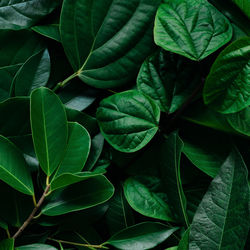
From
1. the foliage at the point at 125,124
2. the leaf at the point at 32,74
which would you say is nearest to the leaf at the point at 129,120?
the foliage at the point at 125,124

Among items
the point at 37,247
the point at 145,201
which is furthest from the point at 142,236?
the point at 37,247

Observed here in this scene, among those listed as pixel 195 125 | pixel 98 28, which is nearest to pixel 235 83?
pixel 195 125

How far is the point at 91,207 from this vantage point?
69 cm

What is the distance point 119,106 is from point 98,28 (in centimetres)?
14

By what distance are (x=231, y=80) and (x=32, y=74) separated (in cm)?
33

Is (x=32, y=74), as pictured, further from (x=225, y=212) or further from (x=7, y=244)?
(x=225, y=212)

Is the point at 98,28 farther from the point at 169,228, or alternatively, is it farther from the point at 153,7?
the point at 169,228

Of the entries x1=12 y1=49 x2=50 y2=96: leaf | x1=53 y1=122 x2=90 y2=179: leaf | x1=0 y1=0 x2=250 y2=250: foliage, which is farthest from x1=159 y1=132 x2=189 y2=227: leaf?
x1=12 y1=49 x2=50 y2=96: leaf

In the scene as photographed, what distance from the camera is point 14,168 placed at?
0.62m

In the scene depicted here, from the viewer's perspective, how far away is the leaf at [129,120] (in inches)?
25.4

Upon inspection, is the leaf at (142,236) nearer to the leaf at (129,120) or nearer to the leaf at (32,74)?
the leaf at (129,120)

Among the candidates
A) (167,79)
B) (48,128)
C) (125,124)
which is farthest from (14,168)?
(167,79)

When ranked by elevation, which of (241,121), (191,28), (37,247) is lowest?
(37,247)

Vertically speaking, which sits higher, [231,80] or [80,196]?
[231,80]
